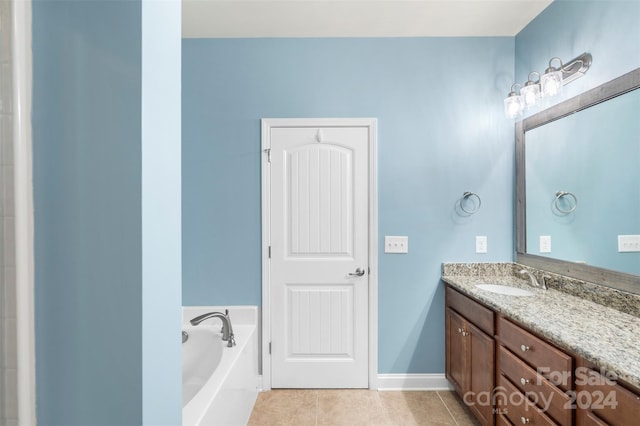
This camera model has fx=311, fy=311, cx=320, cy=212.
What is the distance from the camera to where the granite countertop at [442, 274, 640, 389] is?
1041mm

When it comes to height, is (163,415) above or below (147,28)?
below

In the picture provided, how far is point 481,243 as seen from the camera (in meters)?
2.40

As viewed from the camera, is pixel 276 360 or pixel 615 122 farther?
pixel 276 360

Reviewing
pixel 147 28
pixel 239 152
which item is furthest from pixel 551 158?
pixel 147 28

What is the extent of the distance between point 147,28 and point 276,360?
91.1 inches

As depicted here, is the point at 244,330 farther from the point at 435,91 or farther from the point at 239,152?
the point at 435,91

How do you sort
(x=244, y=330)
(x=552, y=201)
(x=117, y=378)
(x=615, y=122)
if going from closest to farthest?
(x=117, y=378) < (x=615, y=122) < (x=552, y=201) < (x=244, y=330)

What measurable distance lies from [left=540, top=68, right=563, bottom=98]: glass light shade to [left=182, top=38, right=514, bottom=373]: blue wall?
463 mm

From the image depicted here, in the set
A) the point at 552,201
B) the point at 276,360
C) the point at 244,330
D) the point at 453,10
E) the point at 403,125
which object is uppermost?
the point at 453,10

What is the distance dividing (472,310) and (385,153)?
4.10ft

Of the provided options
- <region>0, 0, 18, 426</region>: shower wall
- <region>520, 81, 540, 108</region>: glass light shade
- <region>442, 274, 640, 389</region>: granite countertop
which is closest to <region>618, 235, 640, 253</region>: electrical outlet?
<region>442, 274, 640, 389</region>: granite countertop

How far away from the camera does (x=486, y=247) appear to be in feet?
7.90

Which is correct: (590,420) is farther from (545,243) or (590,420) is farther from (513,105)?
(513,105)

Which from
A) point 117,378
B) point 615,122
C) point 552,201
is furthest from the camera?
point 552,201
